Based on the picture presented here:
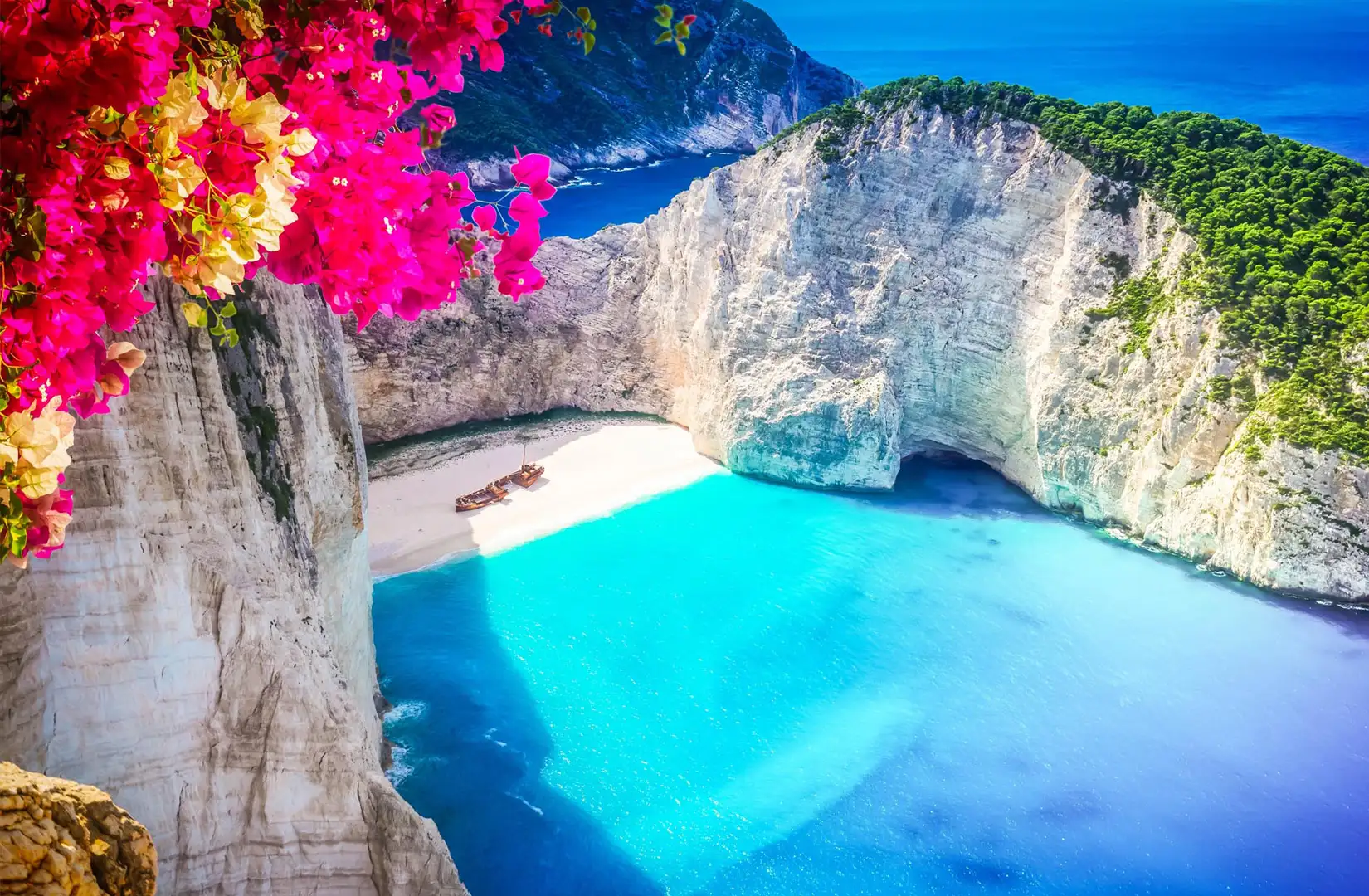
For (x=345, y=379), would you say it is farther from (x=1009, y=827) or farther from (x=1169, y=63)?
(x=1169, y=63)

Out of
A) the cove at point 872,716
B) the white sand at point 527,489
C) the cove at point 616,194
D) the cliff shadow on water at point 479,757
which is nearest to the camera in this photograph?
the cliff shadow on water at point 479,757

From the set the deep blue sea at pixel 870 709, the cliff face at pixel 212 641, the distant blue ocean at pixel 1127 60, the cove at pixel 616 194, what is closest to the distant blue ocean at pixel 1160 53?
the distant blue ocean at pixel 1127 60

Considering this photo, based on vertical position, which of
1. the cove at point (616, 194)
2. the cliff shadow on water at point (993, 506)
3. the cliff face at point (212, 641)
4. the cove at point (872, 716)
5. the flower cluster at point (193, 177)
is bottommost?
the cove at point (872, 716)

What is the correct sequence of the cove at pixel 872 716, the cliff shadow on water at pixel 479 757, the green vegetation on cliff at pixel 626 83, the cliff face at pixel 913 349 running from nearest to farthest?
the cliff shadow on water at pixel 479 757 → the cove at pixel 872 716 → the cliff face at pixel 913 349 → the green vegetation on cliff at pixel 626 83

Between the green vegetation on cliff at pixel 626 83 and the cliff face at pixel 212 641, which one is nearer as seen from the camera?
the cliff face at pixel 212 641

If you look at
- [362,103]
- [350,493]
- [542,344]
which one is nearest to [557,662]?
[350,493]

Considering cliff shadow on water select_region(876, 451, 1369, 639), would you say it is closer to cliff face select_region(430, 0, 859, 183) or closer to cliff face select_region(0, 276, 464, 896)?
cliff face select_region(0, 276, 464, 896)

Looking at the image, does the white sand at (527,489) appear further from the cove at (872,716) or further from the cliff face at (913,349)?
the cliff face at (913,349)
